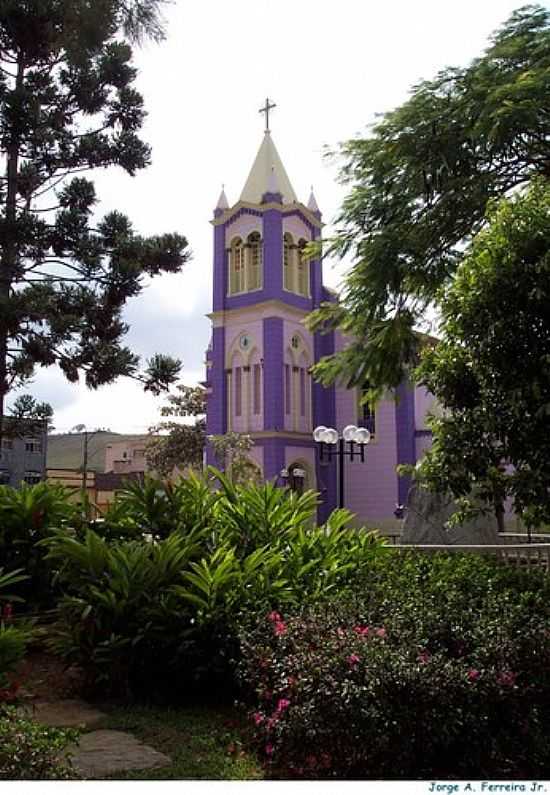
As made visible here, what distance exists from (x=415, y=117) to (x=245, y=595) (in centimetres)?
614

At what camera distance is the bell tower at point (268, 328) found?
99.0ft

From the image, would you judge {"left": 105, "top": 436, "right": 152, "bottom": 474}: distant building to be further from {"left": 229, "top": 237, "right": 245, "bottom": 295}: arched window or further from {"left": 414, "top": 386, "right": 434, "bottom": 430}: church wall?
{"left": 414, "top": 386, "right": 434, "bottom": 430}: church wall

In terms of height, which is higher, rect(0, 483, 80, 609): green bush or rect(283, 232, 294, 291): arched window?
rect(283, 232, 294, 291): arched window

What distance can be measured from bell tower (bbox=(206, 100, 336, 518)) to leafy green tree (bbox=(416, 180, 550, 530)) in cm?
2340

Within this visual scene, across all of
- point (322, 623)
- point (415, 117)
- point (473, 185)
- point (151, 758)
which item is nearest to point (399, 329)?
point (473, 185)

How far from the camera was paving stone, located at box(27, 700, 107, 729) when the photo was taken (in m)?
4.38

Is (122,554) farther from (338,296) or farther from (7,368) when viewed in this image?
(338,296)

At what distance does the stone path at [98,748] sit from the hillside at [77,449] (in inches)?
1626

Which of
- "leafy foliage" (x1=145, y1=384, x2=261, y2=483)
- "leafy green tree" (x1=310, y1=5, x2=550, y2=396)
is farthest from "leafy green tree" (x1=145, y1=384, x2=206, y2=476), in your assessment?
"leafy green tree" (x1=310, y1=5, x2=550, y2=396)

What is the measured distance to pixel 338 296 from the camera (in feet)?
33.1

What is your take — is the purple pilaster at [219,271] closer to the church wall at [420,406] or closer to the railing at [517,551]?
the church wall at [420,406]

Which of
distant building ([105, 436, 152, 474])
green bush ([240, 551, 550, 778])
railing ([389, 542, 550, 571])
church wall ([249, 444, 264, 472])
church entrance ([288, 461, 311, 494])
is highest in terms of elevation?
distant building ([105, 436, 152, 474])

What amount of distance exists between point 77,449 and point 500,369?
44.9m

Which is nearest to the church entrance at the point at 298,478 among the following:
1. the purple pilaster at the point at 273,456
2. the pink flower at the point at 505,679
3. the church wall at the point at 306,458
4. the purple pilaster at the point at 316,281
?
the church wall at the point at 306,458
